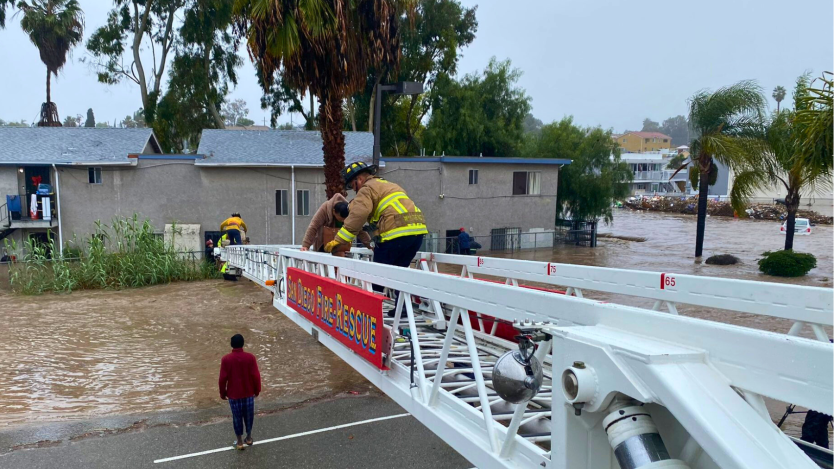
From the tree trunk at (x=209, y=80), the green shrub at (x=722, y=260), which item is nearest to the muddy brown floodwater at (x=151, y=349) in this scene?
the green shrub at (x=722, y=260)

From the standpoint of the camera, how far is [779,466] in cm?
162

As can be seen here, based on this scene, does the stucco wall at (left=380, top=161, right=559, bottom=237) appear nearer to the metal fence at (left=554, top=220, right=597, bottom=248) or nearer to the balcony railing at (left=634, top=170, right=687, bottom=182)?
the metal fence at (left=554, top=220, right=597, bottom=248)

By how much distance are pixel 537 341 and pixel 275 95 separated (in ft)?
133

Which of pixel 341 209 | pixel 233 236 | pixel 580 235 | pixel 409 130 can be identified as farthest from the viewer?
pixel 409 130

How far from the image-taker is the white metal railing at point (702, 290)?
10.5 ft

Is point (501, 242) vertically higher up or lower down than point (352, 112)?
lower down

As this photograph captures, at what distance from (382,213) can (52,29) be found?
37405mm

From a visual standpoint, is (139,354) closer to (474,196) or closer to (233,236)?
(233,236)

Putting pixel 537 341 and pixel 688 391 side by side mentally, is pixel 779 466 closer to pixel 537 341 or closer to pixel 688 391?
pixel 688 391

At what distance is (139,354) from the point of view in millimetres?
10797

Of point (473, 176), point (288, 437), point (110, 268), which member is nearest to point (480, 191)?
point (473, 176)

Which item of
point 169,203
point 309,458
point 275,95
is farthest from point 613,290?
point 275,95

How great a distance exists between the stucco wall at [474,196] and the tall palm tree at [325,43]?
1057cm

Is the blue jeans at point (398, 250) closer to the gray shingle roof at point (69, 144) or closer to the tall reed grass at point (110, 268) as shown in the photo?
the tall reed grass at point (110, 268)
